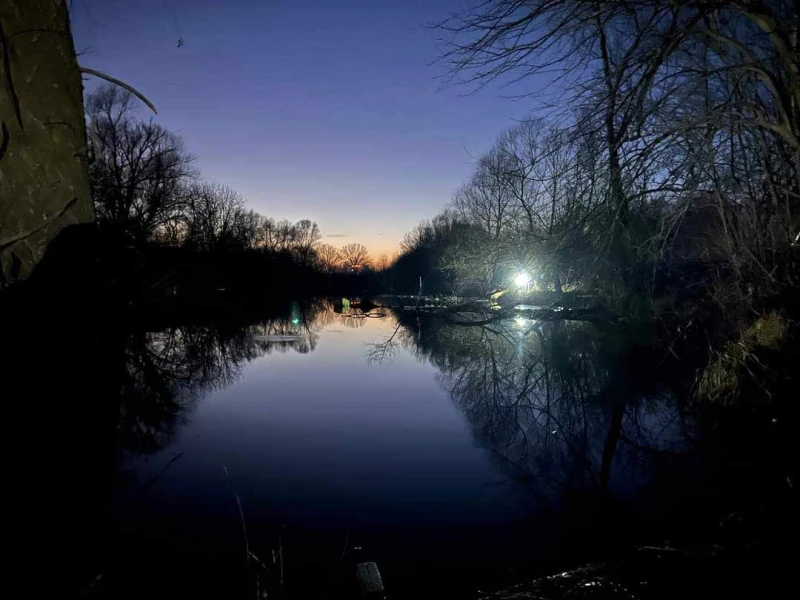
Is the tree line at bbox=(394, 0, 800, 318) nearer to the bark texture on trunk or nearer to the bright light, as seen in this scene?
the bark texture on trunk

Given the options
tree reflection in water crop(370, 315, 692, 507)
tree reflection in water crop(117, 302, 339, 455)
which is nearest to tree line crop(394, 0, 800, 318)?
tree reflection in water crop(370, 315, 692, 507)

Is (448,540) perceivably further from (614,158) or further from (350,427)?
(614,158)

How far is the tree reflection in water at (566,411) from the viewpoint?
4.68 metres

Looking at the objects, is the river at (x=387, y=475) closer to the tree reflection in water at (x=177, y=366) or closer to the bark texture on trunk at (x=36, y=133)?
the tree reflection in water at (x=177, y=366)

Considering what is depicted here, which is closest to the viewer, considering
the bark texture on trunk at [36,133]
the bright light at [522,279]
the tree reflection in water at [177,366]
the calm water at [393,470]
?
the bark texture on trunk at [36,133]

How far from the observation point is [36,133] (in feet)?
3.78

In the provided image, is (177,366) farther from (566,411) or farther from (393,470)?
(566,411)

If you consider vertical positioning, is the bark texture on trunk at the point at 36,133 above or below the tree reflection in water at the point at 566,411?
above

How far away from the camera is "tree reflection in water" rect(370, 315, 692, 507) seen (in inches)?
184

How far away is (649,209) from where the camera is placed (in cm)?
642

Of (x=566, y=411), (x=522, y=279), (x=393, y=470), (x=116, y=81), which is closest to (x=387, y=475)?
(x=393, y=470)

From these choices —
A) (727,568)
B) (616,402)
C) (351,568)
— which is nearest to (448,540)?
(351,568)

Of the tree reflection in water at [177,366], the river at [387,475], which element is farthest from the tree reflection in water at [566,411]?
the tree reflection in water at [177,366]

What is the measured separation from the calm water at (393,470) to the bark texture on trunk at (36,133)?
1795mm
